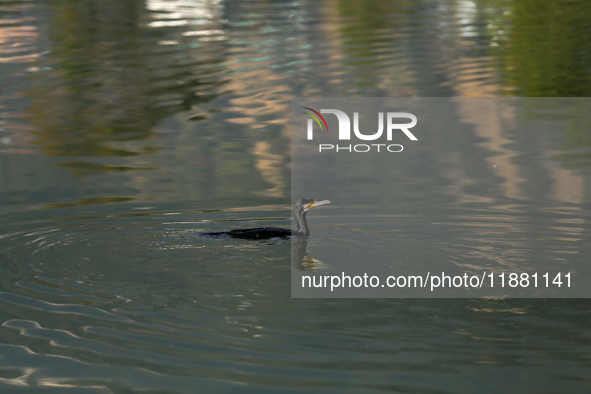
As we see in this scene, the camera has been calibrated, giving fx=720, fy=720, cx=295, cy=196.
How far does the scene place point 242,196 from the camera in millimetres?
10547

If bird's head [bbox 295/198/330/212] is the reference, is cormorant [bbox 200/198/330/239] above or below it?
below

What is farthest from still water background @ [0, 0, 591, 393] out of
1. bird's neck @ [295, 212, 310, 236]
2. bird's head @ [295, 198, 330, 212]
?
bird's neck @ [295, 212, 310, 236]

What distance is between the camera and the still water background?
474 cm

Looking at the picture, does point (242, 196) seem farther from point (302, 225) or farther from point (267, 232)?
point (267, 232)

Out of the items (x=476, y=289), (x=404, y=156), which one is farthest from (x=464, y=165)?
(x=476, y=289)

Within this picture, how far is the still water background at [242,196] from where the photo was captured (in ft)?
15.5

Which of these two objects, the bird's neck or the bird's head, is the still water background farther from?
the bird's neck

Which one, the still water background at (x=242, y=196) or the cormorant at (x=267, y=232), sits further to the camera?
the cormorant at (x=267, y=232)

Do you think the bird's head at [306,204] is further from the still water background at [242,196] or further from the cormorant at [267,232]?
the still water background at [242,196]

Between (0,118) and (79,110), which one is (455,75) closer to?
(79,110)

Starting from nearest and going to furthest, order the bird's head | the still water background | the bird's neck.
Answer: the still water background < the bird's neck < the bird's head

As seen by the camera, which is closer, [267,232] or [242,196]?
[267,232]

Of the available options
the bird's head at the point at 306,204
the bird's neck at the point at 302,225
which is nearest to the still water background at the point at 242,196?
the bird's head at the point at 306,204

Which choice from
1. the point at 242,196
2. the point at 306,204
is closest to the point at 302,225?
the point at 306,204
